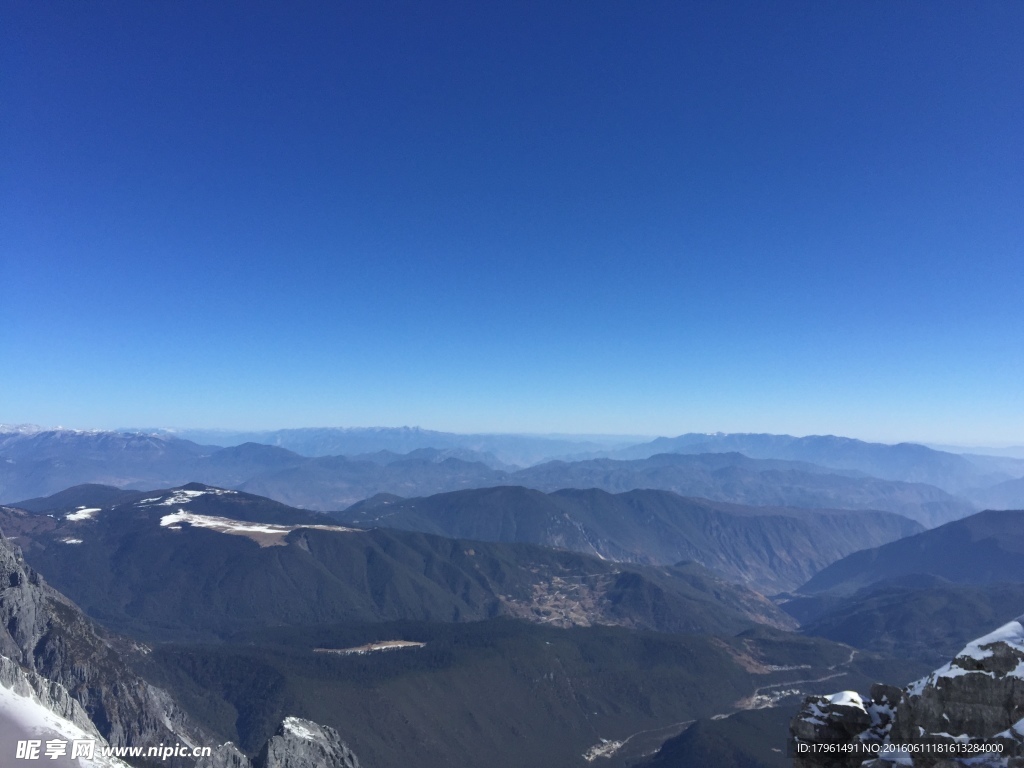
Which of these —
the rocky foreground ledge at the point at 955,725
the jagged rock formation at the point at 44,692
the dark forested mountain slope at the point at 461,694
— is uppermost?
the rocky foreground ledge at the point at 955,725

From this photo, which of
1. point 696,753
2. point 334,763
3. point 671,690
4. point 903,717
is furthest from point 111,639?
point 903,717

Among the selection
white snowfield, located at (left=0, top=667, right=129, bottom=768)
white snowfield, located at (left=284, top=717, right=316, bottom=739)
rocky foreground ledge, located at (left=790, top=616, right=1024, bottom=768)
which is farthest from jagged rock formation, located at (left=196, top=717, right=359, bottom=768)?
rocky foreground ledge, located at (left=790, top=616, right=1024, bottom=768)

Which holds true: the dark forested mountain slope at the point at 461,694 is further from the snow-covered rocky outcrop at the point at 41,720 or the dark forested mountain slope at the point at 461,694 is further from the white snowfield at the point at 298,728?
the snow-covered rocky outcrop at the point at 41,720

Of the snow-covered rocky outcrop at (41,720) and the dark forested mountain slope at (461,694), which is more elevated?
the snow-covered rocky outcrop at (41,720)

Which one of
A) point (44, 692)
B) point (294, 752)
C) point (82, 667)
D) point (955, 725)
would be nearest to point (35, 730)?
point (44, 692)

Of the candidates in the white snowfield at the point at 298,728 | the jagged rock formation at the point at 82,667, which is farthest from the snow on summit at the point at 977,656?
the jagged rock formation at the point at 82,667

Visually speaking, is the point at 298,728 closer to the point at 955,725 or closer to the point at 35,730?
the point at 35,730

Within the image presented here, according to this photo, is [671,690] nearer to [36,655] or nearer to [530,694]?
[530,694]
